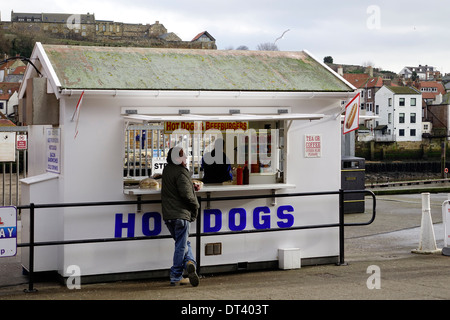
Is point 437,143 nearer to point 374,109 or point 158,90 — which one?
point 374,109

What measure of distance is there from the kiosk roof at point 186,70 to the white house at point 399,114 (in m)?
101

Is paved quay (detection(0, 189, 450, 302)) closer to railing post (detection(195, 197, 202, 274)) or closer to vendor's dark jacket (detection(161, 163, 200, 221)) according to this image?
railing post (detection(195, 197, 202, 274))

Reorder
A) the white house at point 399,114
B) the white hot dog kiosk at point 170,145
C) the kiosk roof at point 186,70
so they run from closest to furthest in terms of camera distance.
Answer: the white hot dog kiosk at point 170,145, the kiosk roof at point 186,70, the white house at point 399,114

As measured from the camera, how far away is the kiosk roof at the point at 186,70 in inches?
377

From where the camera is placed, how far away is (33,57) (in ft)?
33.7

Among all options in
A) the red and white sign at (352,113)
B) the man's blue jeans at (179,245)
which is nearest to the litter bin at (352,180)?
the red and white sign at (352,113)

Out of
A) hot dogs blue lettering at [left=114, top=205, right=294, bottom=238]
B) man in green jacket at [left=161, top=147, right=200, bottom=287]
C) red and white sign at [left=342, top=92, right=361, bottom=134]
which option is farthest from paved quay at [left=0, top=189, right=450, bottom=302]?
red and white sign at [left=342, top=92, right=361, bottom=134]

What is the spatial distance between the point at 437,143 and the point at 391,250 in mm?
105201

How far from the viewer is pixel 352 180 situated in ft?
55.8

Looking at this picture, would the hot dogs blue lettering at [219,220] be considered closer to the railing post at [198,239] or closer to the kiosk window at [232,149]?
the railing post at [198,239]

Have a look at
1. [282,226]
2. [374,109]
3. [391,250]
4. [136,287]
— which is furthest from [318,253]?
[374,109]

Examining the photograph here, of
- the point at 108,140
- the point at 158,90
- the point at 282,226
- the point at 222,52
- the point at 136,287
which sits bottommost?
the point at 136,287

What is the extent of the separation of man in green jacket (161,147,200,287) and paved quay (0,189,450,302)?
0.33m

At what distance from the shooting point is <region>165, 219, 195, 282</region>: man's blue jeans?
8.82 metres
